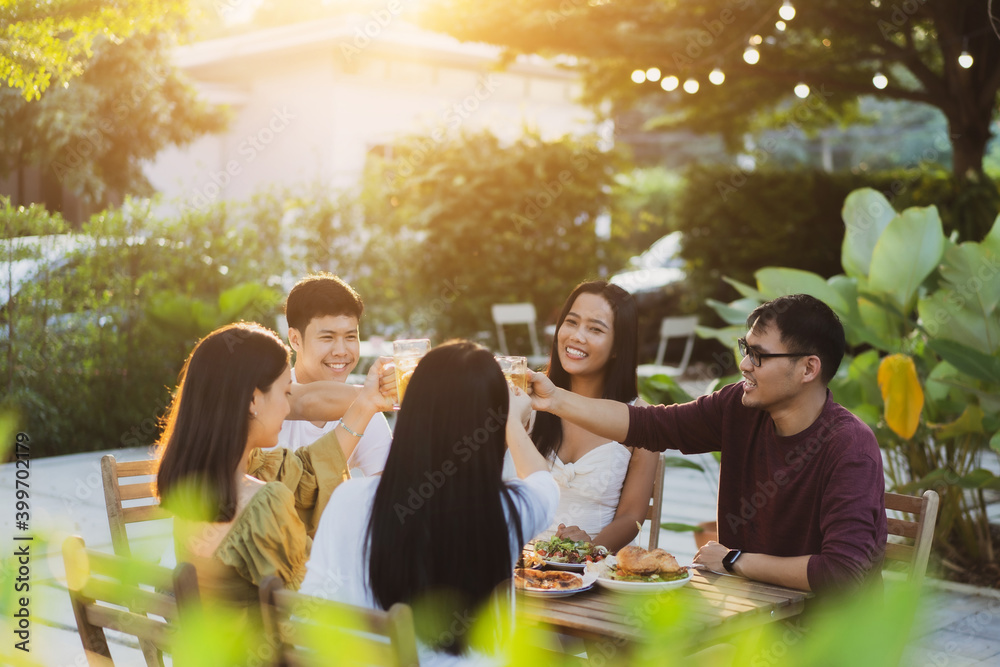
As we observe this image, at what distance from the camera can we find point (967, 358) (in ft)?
13.4

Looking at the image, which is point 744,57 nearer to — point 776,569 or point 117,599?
point 776,569

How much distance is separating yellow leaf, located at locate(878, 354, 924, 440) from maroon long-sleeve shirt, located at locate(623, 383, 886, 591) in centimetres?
157

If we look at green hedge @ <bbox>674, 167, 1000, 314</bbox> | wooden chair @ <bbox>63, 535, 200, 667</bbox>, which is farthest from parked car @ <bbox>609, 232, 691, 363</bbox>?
wooden chair @ <bbox>63, 535, 200, 667</bbox>

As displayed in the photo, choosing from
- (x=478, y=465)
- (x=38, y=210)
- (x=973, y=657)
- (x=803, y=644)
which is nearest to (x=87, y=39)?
(x=38, y=210)

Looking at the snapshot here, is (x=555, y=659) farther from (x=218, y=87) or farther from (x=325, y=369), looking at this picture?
(x=218, y=87)

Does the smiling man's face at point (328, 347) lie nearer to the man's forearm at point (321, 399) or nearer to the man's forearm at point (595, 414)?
the man's forearm at point (321, 399)

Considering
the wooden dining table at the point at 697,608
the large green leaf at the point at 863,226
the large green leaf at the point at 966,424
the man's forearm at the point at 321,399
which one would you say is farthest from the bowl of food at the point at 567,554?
the large green leaf at the point at 863,226

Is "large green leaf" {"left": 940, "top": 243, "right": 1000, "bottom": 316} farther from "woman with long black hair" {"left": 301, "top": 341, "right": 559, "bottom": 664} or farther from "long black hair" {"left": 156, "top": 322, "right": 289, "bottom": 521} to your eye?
"long black hair" {"left": 156, "top": 322, "right": 289, "bottom": 521}

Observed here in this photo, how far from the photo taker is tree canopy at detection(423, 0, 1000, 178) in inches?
356

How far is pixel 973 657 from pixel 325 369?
9.14ft

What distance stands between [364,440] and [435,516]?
49.2 inches

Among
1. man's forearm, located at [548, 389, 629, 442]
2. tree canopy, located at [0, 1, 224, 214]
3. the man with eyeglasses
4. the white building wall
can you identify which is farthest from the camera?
the white building wall

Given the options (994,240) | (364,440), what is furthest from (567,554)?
(994,240)

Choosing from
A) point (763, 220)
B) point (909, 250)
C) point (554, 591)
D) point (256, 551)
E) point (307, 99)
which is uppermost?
point (307, 99)
